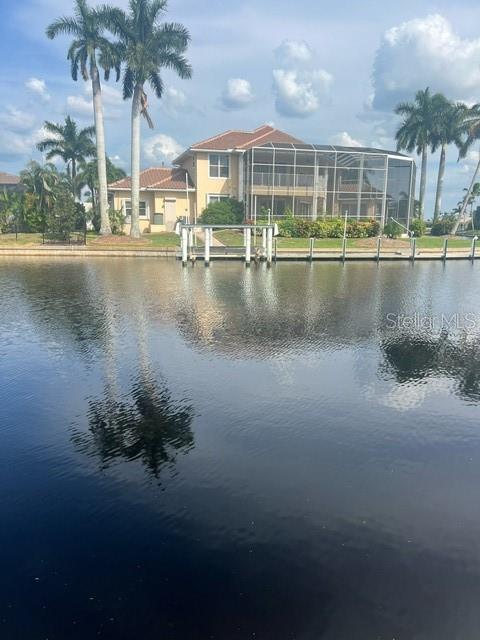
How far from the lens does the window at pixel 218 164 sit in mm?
47188

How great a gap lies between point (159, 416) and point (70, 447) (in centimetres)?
161

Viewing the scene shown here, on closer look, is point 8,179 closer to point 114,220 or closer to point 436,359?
point 114,220

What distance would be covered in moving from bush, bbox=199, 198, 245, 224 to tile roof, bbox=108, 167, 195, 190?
4.48 meters

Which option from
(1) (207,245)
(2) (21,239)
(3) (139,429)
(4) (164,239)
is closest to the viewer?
(3) (139,429)

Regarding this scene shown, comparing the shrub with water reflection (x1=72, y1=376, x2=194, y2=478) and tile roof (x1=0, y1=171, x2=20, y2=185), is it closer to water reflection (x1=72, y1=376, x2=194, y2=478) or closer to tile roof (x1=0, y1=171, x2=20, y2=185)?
water reflection (x1=72, y1=376, x2=194, y2=478)

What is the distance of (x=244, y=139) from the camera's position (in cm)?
4984

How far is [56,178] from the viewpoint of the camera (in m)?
45.0

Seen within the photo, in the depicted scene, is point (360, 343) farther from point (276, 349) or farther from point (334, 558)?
point (334, 558)

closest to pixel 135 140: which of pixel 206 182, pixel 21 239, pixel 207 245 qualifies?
pixel 206 182

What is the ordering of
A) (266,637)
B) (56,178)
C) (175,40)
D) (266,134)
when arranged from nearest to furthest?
(266,637) → (175,40) → (56,178) → (266,134)

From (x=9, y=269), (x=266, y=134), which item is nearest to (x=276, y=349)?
(x=9, y=269)

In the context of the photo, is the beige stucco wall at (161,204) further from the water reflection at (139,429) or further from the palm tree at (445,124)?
the water reflection at (139,429)

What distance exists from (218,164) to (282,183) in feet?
22.3

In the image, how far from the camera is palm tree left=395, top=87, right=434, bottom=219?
185 feet
